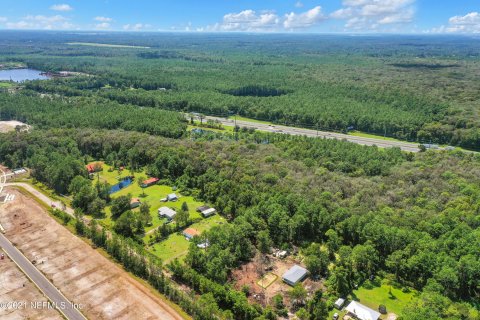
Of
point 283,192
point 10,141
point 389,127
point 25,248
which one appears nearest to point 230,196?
point 283,192

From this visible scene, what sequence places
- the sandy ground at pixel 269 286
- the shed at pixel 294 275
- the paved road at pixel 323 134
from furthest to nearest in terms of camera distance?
the paved road at pixel 323 134 → the shed at pixel 294 275 → the sandy ground at pixel 269 286

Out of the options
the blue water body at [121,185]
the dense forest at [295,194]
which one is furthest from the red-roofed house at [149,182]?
the blue water body at [121,185]

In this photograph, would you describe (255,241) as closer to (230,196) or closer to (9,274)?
(230,196)

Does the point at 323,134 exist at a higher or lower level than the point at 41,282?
higher

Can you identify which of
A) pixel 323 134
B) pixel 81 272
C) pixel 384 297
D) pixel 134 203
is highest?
pixel 134 203

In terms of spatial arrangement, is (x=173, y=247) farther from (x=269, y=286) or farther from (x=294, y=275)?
(x=294, y=275)

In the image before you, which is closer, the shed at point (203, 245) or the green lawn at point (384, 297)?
the green lawn at point (384, 297)

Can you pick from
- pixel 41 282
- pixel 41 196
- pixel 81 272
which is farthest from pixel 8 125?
pixel 81 272

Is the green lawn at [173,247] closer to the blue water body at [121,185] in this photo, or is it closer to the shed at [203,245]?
the shed at [203,245]

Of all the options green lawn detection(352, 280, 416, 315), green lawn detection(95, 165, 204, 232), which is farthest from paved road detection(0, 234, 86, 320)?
green lawn detection(352, 280, 416, 315)
